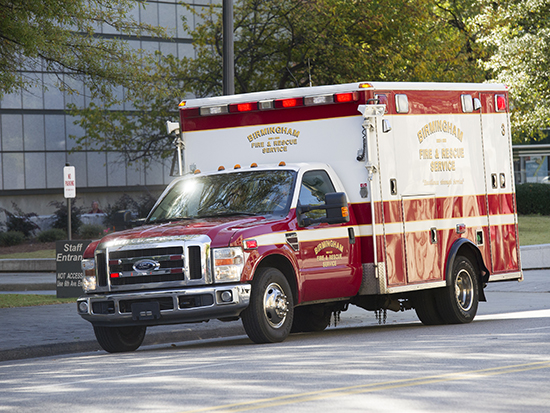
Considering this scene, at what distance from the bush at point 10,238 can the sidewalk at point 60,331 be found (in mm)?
17927

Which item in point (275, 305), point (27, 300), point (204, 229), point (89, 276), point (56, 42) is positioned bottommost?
point (27, 300)

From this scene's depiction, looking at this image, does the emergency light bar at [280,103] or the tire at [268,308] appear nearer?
the tire at [268,308]

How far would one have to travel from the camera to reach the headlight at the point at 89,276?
10570mm

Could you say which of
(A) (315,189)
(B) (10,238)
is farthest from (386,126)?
(B) (10,238)

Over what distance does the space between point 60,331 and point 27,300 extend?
5.55 m

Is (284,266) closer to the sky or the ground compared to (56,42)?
closer to the ground

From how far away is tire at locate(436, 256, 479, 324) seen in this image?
41.1ft

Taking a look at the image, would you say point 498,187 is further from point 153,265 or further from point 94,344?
point 94,344

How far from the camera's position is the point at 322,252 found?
36.0ft

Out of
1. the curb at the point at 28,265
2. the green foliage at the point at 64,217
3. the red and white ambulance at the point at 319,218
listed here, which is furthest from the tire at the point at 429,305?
the green foliage at the point at 64,217

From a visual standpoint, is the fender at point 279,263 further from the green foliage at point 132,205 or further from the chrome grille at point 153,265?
the green foliage at point 132,205

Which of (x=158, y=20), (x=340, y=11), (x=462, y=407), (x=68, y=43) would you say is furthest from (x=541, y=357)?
(x=158, y=20)

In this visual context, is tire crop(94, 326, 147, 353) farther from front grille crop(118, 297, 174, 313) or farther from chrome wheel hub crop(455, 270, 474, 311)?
chrome wheel hub crop(455, 270, 474, 311)

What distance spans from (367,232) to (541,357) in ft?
11.0
